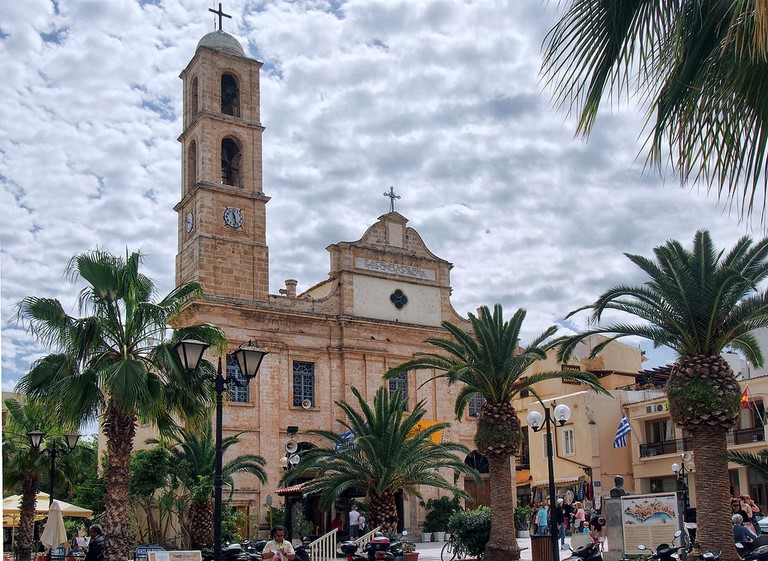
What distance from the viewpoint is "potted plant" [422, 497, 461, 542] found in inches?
1425

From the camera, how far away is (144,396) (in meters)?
17.7

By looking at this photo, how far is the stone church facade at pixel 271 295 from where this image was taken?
35375mm

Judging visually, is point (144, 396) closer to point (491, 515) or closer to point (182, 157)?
point (491, 515)

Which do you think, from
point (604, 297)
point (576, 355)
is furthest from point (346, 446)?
point (576, 355)

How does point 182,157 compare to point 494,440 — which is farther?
point 182,157

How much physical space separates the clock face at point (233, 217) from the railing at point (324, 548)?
18.4 m

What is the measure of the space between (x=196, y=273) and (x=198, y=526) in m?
11.4

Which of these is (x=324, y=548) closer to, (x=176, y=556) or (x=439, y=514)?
(x=176, y=556)

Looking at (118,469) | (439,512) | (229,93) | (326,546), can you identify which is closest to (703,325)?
(326,546)

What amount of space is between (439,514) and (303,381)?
768 cm

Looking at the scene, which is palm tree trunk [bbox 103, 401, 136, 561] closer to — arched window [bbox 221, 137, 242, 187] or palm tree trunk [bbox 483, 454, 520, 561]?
palm tree trunk [bbox 483, 454, 520, 561]

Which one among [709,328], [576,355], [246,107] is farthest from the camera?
[576,355]

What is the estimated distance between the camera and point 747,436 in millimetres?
37500

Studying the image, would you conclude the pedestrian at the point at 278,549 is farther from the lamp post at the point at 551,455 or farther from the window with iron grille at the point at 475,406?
the window with iron grille at the point at 475,406
